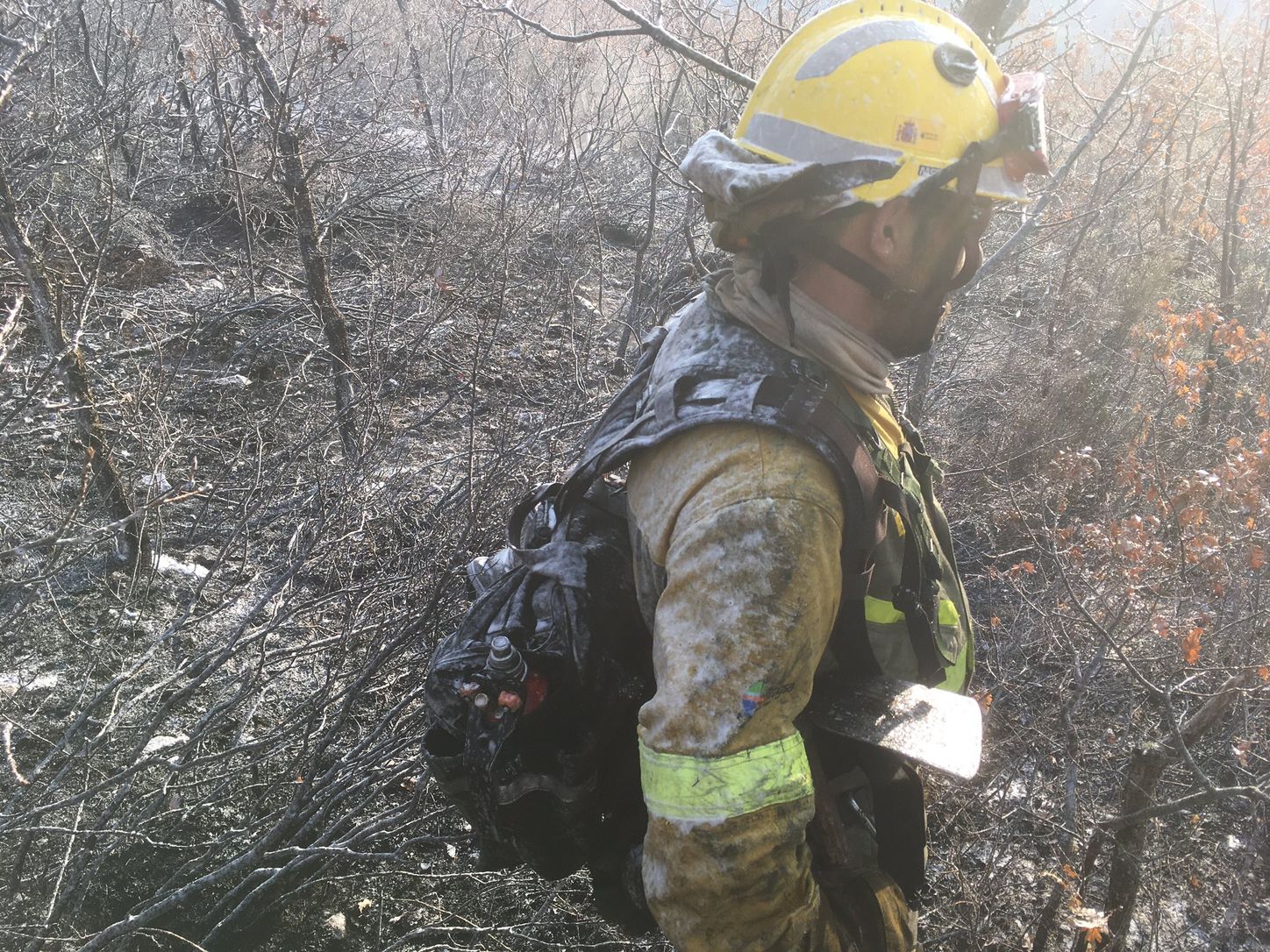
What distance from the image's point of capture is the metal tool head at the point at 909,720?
1.47 meters

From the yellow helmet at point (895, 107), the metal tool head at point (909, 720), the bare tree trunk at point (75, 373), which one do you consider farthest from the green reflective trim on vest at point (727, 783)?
the bare tree trunk at point (75, 373)

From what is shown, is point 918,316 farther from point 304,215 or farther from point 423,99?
point 423,99

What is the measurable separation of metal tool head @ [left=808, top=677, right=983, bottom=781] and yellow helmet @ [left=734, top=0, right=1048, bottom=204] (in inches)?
40.0

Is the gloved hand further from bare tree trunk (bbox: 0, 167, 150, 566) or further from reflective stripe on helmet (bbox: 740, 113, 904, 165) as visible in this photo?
bare tree trunk (bbox: 0, 167, 150, 566)

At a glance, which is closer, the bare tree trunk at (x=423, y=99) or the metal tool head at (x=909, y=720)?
the metal tool head at (x=909, y=720)

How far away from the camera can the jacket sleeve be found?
4.04 ft

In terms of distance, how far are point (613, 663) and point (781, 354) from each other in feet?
2.38

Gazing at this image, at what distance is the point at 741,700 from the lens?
48.6 inches

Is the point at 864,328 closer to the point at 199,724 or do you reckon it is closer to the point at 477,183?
the point at 199,724

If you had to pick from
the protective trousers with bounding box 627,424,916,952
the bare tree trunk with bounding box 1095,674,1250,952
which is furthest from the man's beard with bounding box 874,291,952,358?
the bare tree trunk with bounding box 1095,674,1250,952

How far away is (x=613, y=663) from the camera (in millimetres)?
1607

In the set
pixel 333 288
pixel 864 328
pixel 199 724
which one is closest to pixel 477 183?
pixel 333 288

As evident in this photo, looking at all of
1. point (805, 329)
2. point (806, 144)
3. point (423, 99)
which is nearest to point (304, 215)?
point (806, 144)

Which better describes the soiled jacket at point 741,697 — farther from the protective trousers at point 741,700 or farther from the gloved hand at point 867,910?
the gloved hand at point 867,910
